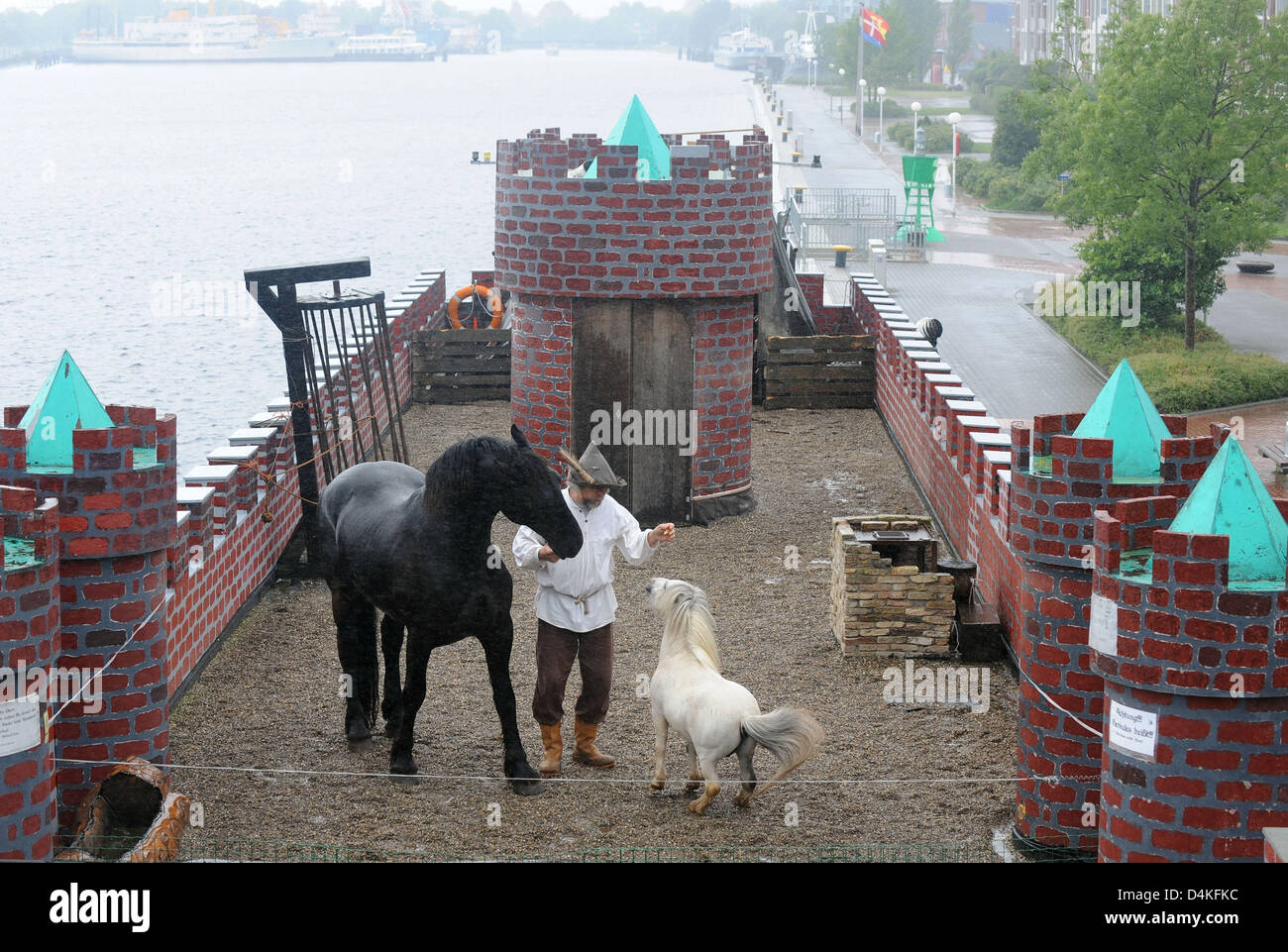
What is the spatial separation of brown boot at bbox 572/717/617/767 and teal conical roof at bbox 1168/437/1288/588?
14.3 ft

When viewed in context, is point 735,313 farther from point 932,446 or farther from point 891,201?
point 891,201

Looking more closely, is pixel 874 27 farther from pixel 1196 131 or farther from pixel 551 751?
pixel 551 751

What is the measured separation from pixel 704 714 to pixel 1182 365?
70.5 ft

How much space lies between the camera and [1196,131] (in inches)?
1174

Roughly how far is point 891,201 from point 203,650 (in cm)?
4170

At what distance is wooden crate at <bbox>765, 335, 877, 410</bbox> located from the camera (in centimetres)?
2366

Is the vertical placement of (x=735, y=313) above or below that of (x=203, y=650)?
above

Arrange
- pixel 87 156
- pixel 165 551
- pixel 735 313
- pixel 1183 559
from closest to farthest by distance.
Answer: pixel 1183 559, pixel 165 551, pixel 735 313, pixel 87 156

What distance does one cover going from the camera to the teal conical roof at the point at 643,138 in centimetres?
1895

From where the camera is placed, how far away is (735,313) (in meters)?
17.7

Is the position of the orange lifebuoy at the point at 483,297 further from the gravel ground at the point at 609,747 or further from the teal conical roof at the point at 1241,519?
the teal conical roof at the point at 1241,519

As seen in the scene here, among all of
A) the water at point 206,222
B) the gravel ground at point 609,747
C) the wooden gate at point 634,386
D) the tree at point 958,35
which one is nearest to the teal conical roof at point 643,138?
the wooden gate at point 634,386

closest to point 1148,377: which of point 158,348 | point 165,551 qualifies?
point 165,551

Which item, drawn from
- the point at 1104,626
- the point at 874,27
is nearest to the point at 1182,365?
the point at 1104,626
